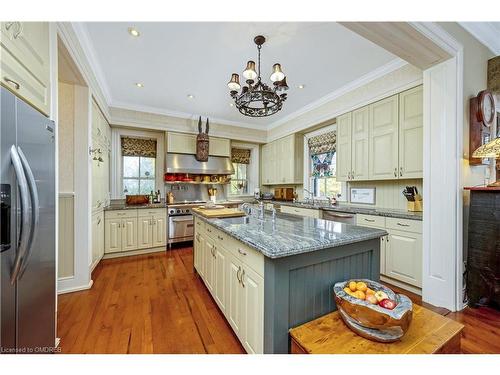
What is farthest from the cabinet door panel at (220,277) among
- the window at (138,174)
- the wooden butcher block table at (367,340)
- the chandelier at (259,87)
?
the window at (138,174)

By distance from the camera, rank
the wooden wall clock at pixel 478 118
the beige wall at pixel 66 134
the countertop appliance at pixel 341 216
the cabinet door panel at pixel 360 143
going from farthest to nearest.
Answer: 1. the cabinet door panel at pixel 360 143
2. the countertop appliance at pixel 341 216
3. the beige wall at pixel 66 134
4. the wooden wall clock at pixel 478 118

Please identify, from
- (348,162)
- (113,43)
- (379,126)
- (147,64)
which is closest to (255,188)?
(348,162)

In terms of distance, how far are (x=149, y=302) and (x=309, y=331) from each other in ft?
5.85

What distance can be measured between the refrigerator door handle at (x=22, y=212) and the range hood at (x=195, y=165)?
322 centimetres

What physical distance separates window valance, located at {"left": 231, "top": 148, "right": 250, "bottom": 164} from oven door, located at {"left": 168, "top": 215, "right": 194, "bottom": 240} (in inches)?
78.0

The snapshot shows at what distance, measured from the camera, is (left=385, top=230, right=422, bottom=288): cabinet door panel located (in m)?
2.31

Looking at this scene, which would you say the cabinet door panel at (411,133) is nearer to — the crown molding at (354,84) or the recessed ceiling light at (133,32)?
the crown molding at (354,84)

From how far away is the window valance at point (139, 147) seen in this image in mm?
4344

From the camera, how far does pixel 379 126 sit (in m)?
2.93

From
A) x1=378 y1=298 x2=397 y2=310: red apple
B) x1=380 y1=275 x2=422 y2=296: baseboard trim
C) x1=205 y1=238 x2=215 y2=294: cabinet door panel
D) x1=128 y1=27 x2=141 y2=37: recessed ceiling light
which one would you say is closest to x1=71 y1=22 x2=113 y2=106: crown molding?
x1=128 y1=27 x2=141 y2=37: recessed ceiling light

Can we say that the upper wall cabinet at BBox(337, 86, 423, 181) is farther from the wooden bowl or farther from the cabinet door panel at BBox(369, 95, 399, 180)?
the wooden bowl
